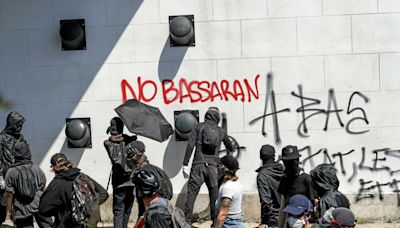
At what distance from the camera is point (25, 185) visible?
9.44 metres

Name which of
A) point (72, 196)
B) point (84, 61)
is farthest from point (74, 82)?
point (72, 196)

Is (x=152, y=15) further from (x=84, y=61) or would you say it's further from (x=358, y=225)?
(x=358, y=225)

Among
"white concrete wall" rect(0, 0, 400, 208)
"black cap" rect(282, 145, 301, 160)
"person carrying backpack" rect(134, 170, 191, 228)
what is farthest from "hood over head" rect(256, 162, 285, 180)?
"person carrying backpack" rect(134, 170, 191, 228)

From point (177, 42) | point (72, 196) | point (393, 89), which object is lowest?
point (72, 196)

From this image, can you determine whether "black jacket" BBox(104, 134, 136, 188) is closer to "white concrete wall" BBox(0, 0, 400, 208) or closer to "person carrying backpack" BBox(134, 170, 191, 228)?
"white concrete wall" BBox(0, 0, 400, 208)

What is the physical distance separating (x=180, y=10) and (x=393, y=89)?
10.3ft

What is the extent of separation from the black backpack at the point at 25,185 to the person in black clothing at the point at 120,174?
1.32 meters

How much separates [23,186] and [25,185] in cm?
3

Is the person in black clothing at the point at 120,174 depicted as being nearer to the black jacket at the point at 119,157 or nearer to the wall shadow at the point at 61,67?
the black jacket at the point at 119,157

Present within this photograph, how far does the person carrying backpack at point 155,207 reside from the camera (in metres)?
5.90

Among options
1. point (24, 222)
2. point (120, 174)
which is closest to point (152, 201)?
point (24, 222)

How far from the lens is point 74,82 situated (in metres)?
11.9

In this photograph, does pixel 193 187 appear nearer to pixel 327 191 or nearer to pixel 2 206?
pixel 2 206

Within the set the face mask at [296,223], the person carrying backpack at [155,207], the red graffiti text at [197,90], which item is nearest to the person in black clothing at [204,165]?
the red graffiti text at [197,90]
